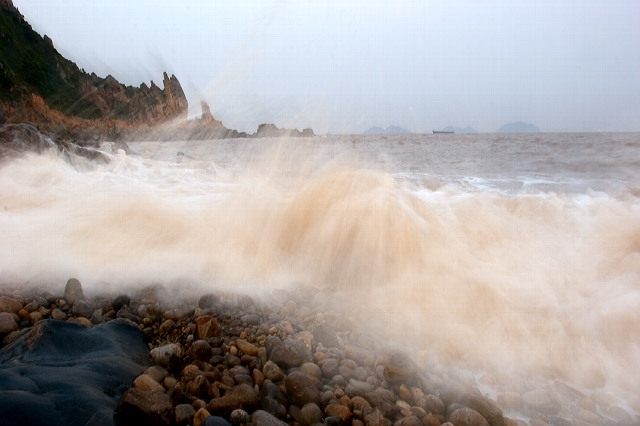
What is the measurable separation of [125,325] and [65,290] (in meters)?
0.74

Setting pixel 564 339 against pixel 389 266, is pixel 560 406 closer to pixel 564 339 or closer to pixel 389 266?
pixel 564 339

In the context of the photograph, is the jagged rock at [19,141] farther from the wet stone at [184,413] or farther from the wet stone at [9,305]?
the wet stone at [184,413]

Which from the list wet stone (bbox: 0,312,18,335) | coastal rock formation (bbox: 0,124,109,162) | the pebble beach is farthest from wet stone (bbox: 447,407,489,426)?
coastal rock formation (bbox: 0,124,109,162)

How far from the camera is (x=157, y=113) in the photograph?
274 feet

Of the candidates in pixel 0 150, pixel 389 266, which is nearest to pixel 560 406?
pixel 389 266

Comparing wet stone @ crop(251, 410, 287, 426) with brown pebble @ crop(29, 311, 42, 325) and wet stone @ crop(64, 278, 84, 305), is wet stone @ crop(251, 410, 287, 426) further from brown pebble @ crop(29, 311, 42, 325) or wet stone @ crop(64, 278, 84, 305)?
wet stone @ crop(64, 278, 84, 305)

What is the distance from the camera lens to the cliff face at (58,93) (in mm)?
39969

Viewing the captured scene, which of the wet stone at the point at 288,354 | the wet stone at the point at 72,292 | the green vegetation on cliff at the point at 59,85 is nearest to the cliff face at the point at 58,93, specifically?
the green vegetation on cliff at the point at 59,85

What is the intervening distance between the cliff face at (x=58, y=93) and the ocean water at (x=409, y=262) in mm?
34816

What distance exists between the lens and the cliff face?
40.0 m

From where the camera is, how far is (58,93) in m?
53.8

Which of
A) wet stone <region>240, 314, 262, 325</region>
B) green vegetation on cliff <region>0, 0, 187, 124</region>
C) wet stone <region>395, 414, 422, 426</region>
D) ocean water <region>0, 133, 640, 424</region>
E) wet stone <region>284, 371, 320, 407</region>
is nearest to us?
wet stone <region>395, 414, 422, 426</region>

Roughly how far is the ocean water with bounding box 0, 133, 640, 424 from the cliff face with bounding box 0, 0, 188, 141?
114 feet

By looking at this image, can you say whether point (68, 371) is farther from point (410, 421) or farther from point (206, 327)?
point (410, 421)
